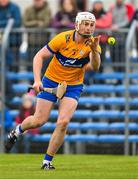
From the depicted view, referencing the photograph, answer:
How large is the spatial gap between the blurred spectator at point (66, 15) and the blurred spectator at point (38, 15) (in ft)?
0.74

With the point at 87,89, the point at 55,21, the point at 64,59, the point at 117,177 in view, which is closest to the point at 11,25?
the point at 55,21

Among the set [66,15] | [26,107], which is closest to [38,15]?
[66,15]

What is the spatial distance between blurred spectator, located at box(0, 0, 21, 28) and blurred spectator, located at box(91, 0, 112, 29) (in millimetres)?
1914

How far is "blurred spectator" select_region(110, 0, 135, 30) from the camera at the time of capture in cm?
2091

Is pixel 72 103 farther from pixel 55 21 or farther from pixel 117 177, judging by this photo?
pixel 55 21

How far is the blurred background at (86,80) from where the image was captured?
20.8 m

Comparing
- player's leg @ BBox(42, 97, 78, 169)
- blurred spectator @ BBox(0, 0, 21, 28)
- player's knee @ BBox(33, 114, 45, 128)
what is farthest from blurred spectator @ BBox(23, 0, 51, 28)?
player's leg @ BBox(42, 97, 78, 169)

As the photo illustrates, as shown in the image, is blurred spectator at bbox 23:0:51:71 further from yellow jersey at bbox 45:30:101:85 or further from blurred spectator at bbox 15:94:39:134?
yellow jersey at bbox 45:30:101:85

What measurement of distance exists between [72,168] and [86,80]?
7853 millimetres

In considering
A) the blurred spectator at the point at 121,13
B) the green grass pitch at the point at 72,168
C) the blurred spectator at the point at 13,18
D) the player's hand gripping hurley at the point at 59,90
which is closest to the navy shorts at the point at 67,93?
the player's hand gripping hurley at the point at 59,90

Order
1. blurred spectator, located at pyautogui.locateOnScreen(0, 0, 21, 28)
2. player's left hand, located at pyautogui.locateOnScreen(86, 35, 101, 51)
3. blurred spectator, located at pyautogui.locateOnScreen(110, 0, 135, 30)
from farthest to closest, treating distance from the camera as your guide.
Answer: blurred spectator, located at pyautogui.locateOnScreen(0, 0, 21, 28)
blurred spectator, located at pyautogui.locateOnScreen(110, 0, 135, 30)
player's left hand, located at pyautogui.locateOnScreen(86, 35, 101, 51)

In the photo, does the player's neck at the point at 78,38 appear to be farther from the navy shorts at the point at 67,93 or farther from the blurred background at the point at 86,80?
the blurred background at the point at 86,80

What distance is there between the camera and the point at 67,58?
528 inches

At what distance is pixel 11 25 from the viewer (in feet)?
70.5
